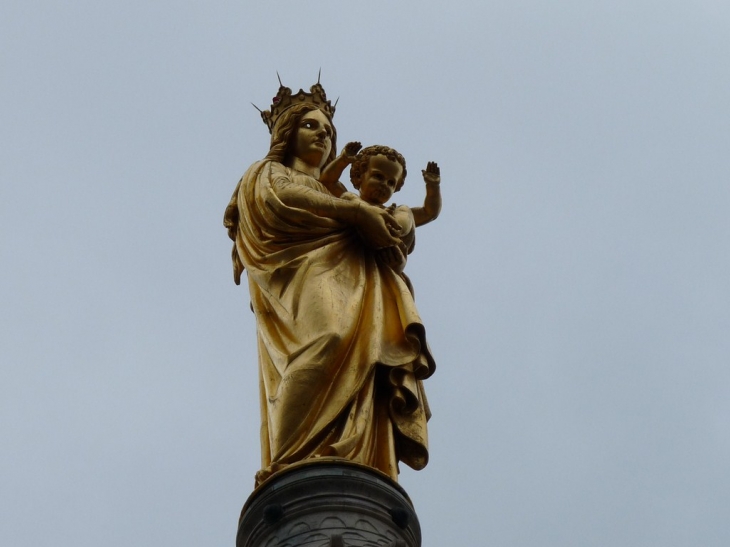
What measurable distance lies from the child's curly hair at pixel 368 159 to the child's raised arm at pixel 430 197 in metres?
0.30

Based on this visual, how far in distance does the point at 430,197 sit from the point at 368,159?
0.87 meters

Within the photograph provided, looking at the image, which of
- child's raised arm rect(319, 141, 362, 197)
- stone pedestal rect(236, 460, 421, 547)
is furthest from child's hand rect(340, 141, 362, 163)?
stone pedestal rect(236, 460, 421, 547)

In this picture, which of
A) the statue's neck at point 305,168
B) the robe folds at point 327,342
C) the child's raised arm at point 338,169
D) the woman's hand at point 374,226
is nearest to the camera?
the robe folds at point 327,342

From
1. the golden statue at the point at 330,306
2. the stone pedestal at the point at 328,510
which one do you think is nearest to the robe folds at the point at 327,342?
the golden statue at the point at 330,306

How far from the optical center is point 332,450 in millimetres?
12664

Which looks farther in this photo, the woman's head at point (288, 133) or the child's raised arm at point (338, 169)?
the woman's head at point (288, 133)

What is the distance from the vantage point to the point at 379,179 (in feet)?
50.8

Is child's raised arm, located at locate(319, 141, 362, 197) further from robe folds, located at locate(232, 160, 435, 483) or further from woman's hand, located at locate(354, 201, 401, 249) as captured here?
woman's hand, located at locate(354, 201, 401, 249)

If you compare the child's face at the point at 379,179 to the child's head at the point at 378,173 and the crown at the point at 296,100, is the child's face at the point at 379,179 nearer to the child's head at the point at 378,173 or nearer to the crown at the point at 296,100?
the child's head at the point at 378,173

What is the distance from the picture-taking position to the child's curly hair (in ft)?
51.1

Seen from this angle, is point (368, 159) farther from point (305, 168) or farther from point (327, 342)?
point (327, 342)

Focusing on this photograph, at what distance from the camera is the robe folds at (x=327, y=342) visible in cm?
1309

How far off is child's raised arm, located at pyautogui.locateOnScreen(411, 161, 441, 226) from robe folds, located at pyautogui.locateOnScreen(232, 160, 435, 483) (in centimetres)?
121

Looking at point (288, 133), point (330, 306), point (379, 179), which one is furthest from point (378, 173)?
point (330, 306)
